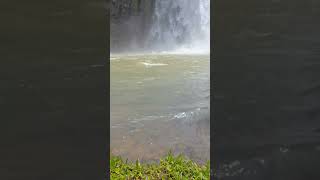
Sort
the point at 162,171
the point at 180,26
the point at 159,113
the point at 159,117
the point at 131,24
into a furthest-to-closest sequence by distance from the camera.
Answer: the point at 131,24, the point at 180,26, the point at 159,113, the point at 159,117, the point at 162,171

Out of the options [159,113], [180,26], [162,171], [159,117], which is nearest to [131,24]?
[180,26]

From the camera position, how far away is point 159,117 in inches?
185

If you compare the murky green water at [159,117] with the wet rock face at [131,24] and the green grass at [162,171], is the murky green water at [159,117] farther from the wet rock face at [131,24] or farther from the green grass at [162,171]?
the wet rock face at [131,24]

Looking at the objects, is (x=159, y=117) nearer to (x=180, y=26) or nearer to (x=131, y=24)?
(x=180, y=26)

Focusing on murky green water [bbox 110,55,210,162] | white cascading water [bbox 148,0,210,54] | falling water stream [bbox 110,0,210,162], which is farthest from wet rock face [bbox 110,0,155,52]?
murky green water [bbox 110,55,210,162]

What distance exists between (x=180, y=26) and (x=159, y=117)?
10964mm
